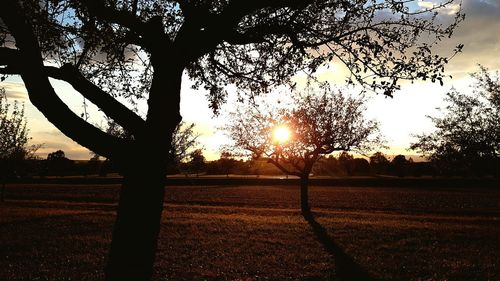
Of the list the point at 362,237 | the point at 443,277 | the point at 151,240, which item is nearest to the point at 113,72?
the point at 151,240

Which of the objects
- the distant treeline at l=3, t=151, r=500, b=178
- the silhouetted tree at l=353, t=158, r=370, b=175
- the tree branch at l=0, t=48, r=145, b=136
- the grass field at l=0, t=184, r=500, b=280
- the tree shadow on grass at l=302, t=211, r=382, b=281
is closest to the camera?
the tree branch at l=0, t=48, r=145, b=136

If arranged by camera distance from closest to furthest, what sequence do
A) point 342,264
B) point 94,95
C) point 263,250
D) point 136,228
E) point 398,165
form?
point 136,228
point 94,95
point 342,264
point 263,250
point 398,165

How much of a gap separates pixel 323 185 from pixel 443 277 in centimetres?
6651

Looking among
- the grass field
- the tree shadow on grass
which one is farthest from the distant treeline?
the tree shadow on grass

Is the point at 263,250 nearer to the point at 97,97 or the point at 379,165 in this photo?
the point at 97,97

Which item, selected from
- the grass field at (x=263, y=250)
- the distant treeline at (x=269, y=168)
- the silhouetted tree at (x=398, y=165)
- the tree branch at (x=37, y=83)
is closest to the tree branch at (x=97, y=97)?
the tree branch at (x=37, y=83)

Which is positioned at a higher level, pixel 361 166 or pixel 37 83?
pixel 361 166

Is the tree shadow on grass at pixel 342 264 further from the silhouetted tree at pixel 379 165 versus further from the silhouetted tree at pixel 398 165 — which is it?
the silhouetted tree at pixel 379 165

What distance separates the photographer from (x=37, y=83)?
5602 mm

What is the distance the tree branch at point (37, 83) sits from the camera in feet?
18.3

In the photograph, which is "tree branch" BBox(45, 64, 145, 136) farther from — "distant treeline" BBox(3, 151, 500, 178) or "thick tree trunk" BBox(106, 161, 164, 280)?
"distant treeline" BBox(3, 151, 500, 178)

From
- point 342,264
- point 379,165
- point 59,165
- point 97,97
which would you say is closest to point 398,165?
point 379,165

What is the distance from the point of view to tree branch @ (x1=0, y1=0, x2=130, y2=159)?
558cm

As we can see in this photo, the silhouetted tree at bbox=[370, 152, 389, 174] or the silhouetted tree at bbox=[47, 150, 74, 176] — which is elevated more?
the silhouetted tree at bbox=[370, 152, 389, 174]
